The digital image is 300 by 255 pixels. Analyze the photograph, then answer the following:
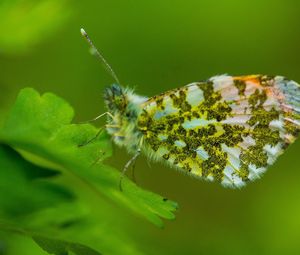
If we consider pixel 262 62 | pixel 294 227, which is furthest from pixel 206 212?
pixel 262 62

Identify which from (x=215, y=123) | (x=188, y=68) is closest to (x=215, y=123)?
(x=215, y=123)

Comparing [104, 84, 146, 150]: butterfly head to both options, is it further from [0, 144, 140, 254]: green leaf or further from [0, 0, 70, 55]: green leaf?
[0, 144, 140, 254]: green leaf

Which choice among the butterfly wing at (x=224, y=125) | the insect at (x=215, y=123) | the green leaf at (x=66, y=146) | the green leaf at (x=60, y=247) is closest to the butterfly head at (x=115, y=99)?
the insect at (x=215, y=123)

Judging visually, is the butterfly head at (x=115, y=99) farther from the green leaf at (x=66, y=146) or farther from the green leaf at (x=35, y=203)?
the green leaf at (x=35, y=203)

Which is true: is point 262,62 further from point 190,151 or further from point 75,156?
point 75,156

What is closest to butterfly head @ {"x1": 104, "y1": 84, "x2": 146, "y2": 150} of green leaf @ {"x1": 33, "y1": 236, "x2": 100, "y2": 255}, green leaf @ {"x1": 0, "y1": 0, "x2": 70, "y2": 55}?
green leaf @ {"x1": 0, "y1": 0, "x2": 70, "y2": 55}

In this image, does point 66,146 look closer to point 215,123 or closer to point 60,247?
point 60,247
